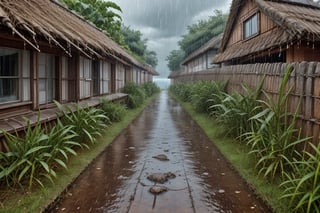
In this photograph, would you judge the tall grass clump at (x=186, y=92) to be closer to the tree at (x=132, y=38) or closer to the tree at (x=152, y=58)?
the tree at (x=132, y=38)

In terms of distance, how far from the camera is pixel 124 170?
5723mm

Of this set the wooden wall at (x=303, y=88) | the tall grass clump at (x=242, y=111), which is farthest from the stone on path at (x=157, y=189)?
the tall grass clump at (x=242, y=111)

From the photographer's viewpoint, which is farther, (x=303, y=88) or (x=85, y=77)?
(x=85, y=77)

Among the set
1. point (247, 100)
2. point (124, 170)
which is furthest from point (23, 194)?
point (247, 100)

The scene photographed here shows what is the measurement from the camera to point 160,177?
17.2ft

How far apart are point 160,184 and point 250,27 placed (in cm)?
1128

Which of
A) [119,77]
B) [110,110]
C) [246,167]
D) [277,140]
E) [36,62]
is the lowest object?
[246,167]

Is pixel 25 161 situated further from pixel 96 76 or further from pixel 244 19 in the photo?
pixel 244 19

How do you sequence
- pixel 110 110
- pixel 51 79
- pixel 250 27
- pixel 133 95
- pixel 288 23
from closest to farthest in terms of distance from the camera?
pixel 51 79
pixel 288 23
pixel 110 110
pixel 250 27
pixel 133 95

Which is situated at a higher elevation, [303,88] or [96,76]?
[96,76]

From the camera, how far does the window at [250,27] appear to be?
44.0 feet

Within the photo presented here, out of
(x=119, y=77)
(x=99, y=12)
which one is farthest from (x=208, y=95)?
(x=99, y=12)

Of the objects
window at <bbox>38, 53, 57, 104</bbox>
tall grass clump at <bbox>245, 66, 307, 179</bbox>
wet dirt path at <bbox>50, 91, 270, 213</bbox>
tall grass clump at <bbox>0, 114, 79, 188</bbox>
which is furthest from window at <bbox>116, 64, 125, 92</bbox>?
tall grass clump at <bbox>245, 66, 307, 179</bbox>

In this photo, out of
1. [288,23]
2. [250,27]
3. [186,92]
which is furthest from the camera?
[186,92]
